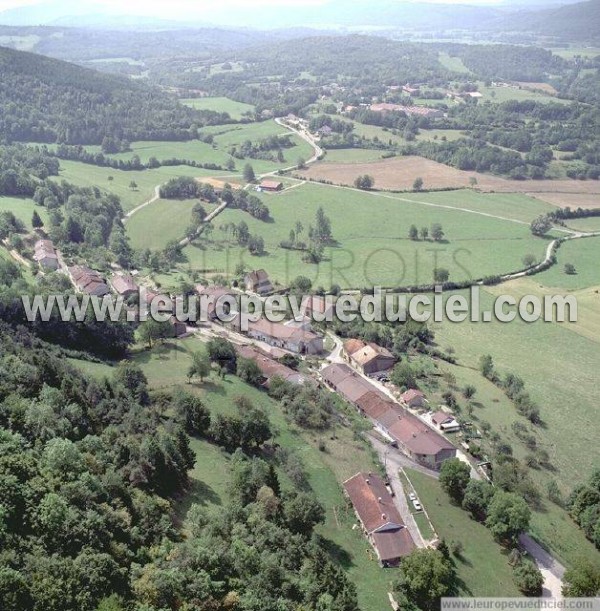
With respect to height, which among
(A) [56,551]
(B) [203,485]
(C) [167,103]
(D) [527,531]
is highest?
(C) [167,103]

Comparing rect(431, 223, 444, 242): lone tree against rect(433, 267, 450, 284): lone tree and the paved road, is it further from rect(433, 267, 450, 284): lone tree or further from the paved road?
the paved road

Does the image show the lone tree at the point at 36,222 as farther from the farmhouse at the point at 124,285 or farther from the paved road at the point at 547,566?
the paved road at the point at 547,566

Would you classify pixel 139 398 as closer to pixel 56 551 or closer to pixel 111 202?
pixel 56 551

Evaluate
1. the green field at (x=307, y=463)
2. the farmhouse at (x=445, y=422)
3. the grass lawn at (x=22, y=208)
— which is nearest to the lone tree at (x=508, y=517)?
the green field at (x=307, y=463)

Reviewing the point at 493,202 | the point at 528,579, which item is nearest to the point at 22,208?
the point at 493,202

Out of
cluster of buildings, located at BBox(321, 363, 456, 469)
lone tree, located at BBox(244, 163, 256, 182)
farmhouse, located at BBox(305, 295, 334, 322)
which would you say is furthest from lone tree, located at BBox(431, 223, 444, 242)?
cluster of buildings, located at BBox(321, 363, 456, 469)

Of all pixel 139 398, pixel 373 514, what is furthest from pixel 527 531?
pixel 139 398
